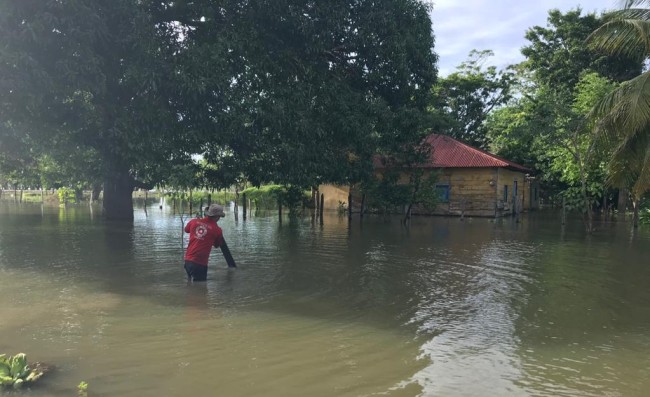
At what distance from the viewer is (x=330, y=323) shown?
666 cm

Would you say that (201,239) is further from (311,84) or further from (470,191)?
(470,191)

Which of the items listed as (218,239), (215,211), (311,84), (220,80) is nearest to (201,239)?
(218,239)

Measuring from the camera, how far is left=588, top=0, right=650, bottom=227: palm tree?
12633 millimetres

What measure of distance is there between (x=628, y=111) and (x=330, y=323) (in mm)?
10573

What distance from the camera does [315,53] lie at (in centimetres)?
1533

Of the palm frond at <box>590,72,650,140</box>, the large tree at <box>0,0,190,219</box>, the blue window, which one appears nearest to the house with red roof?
the blue window

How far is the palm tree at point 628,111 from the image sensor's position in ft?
41.4

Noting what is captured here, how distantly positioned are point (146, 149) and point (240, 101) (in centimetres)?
290

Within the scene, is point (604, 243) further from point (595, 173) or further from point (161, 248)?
point (161, 248)

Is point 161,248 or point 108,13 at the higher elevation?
point 108,13

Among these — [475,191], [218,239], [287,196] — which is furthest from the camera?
Answer: [475,191]

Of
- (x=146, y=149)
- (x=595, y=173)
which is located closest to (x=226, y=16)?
(x=146, y=149)

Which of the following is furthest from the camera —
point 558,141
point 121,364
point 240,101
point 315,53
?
point 558,141

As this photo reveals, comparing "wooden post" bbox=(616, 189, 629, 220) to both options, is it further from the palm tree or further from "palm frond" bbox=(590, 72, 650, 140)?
"palm frond" bbox=(590, 72, 650, 140)
